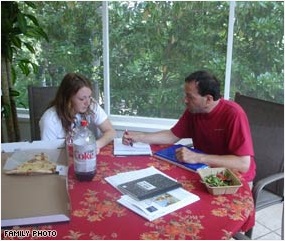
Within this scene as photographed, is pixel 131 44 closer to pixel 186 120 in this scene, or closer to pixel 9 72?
pixel 9 72

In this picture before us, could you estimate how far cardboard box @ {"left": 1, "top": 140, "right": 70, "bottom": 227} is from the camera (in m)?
1.05

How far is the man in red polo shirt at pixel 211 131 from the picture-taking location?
1.57 meters

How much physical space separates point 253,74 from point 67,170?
1.98 m

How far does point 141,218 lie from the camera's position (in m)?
1.12

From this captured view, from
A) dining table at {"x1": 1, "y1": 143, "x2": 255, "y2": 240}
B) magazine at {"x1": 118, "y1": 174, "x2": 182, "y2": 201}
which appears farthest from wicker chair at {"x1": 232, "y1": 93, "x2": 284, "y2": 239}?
magazine at {"x1": 118, "y1": 174, "x2": 182, "y2": 201}

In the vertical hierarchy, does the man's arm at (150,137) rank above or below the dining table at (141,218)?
above

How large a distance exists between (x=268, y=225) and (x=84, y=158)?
1.64 m

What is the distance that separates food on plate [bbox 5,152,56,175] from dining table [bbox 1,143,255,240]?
0.09 metres

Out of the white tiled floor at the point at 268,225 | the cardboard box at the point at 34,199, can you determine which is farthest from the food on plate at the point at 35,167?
the white tiled floor at the point at 268,225

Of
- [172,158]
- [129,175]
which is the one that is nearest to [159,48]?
[172,158]

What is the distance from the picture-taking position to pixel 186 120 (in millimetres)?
1977

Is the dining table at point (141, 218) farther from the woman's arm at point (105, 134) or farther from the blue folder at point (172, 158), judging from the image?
the woman's arm at point (105, 134)

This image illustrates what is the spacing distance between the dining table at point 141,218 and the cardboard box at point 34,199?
3 centimetres

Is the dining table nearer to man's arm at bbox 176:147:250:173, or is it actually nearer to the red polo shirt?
man's arm at bbox 176:147:250:173
